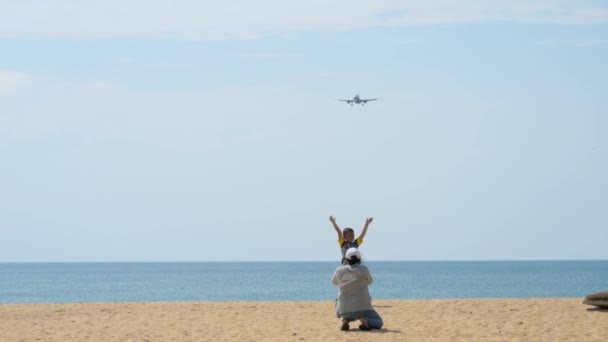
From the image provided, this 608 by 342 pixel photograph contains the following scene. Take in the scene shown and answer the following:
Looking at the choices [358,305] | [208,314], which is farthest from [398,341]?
[208,314]

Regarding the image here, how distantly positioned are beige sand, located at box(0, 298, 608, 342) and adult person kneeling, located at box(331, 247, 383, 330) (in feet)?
1.00

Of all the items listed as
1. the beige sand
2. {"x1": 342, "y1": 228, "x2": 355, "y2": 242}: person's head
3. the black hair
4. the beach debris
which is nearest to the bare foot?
the beige sand

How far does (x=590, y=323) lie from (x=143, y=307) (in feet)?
35.4

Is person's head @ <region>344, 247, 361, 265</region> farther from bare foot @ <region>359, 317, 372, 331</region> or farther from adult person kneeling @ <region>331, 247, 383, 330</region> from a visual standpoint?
bare foot @ <region>359, 317, 372, 331</region>

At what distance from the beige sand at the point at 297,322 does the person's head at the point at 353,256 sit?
1.25 meters

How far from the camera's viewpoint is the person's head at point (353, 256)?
651 inches

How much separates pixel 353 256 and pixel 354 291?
0.66m

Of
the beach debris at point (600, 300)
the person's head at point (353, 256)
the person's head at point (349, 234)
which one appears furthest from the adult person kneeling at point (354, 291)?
the beach debris at point (600, 300)

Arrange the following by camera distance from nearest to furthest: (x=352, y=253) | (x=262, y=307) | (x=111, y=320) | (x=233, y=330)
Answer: (x=352, y=253) < (x=233, y=330) < (x=111, y=320) < (x=262, y=307)

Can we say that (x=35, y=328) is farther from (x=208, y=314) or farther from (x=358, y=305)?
(x=358, y=305)

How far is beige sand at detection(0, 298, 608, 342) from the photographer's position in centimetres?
1652

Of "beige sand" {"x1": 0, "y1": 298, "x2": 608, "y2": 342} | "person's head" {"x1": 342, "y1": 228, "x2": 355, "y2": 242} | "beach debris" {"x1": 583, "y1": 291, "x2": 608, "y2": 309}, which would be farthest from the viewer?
"beach debris" {"x1": 583, "y1": 291, "x2": 608, "y2": 309}

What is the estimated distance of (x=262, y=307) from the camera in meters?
23.0

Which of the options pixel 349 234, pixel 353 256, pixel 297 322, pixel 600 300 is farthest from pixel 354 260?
pixel 600 300
